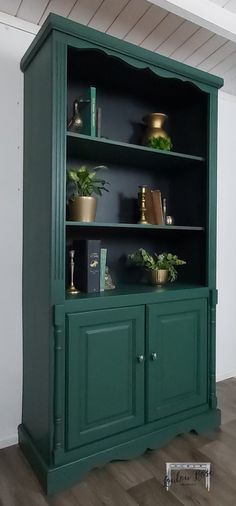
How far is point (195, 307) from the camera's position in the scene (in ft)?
6.55

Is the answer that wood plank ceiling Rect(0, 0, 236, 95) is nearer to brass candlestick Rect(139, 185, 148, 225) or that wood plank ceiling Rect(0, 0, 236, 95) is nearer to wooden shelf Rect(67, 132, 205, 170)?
wooden shelf Rect(67, 132, 205, 170)

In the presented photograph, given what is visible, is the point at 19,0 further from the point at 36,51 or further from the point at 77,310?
the point at 77,310

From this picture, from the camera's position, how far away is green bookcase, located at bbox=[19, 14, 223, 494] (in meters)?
1.53

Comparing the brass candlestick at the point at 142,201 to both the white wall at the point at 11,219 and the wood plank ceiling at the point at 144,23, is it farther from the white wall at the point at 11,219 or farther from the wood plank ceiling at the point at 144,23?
the wood plank ceiling at the point at 144,23

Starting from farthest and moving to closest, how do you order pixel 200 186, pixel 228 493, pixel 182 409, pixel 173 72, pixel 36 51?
pixel 200 186 → pixel 182 409 → pixel 173 72 → pixel 36 51 → pixel 228 493

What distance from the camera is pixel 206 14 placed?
1772 mm

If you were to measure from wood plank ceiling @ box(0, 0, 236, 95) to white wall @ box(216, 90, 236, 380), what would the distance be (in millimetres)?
492

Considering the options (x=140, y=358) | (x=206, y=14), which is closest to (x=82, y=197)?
(x=140, y=358)

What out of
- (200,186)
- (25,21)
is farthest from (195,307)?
(25,21)

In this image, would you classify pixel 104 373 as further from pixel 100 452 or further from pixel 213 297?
pixel 213 297

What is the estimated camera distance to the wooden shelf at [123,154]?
A: 5.59 ft

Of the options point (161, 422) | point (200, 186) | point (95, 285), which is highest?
point (200, 186)

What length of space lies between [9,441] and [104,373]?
2.27ft

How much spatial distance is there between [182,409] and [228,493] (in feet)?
1.59
